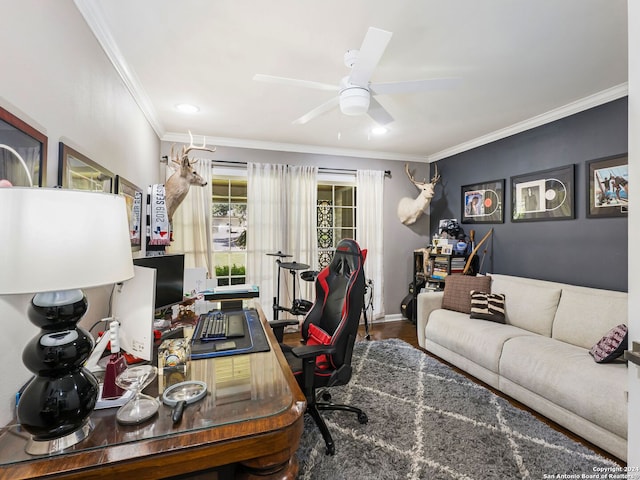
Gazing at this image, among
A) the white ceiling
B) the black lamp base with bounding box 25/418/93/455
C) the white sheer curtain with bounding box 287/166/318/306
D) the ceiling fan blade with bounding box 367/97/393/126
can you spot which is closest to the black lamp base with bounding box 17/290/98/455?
the black lamp base with bounding box 25/418/93/455

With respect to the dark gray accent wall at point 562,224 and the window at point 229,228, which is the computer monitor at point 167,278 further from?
the dark gray accent wall at point 562,224

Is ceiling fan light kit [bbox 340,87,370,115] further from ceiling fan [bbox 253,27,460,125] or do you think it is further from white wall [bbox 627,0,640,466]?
white wall [bbox 627,0,640,466]

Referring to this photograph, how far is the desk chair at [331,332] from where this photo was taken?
5.70 ft

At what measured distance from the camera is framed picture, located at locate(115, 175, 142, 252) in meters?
2.19

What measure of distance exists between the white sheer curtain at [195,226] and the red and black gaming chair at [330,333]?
1.96 metres

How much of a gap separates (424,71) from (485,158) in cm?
209

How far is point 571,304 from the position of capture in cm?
259

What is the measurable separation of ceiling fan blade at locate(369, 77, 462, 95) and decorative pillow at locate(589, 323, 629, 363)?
1.96m

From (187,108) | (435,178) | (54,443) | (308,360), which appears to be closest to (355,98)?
(308,360)

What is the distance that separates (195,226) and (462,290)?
3190 millimetres

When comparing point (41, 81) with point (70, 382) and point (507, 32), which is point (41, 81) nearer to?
point (70, 382)

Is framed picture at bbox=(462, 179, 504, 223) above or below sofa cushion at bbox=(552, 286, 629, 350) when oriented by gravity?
above

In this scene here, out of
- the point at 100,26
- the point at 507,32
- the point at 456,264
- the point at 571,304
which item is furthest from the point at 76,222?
the point at 456,264

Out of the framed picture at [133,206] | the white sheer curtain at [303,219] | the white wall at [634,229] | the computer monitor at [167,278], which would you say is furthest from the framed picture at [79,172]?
the white sheer curtain at [303,219]
